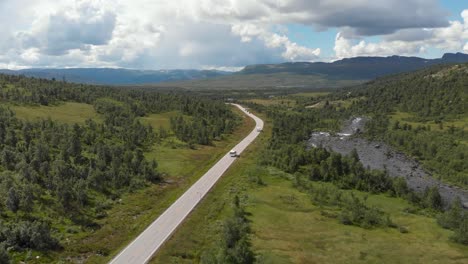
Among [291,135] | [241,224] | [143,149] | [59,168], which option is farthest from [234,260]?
[291,135]

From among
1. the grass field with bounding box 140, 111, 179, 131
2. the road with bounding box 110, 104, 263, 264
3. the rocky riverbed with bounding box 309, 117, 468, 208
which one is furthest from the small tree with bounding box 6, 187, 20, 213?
the grass field with bounding box 140, 111, 179, 131

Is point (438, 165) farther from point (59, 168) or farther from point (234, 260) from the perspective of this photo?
point (59, 168)

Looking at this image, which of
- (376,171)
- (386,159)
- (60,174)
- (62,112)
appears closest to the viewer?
(60,174)

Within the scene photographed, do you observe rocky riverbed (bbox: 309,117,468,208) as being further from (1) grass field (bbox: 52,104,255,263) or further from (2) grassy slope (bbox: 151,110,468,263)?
(1) grass field (bbox: 52,104,255,263)

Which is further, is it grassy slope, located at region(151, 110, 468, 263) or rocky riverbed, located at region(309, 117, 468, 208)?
rocky riverbed, located at region(309, 117, 468, 208)

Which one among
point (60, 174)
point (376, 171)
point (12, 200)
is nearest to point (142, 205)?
point (60, 174)

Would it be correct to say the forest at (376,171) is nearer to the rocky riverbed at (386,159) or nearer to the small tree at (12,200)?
the rocky riverbed at (386,159)

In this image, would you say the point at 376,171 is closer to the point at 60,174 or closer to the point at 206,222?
the point at 206,222
